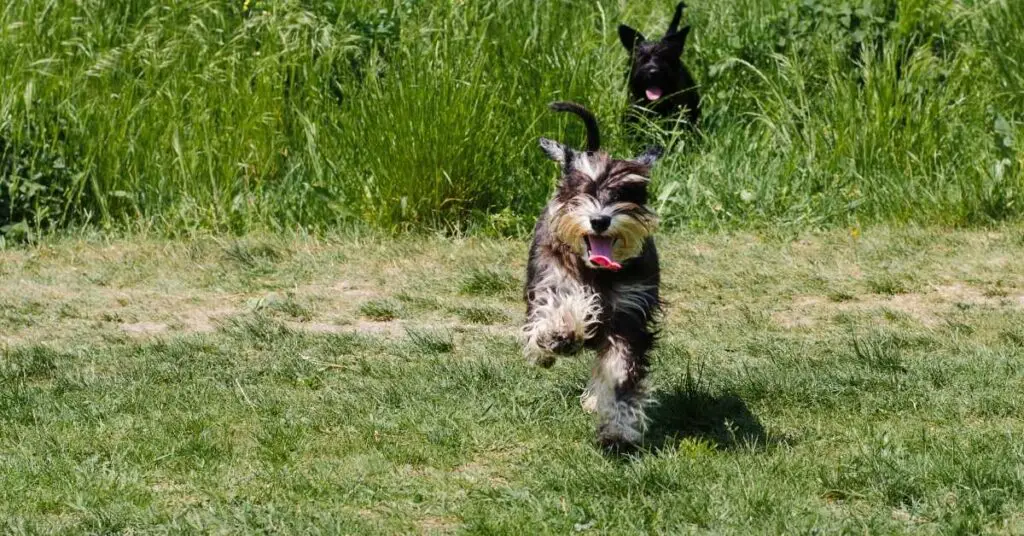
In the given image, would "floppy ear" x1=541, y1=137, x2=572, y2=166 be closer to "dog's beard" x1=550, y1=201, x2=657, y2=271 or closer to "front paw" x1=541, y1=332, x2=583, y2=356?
"dog's beard" x1=550, y1=201, x2=657, y2=271

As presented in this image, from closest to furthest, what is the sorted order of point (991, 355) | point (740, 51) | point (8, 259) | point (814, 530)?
point (814, 530) < point (991, 355) < point (8, 259) < point (740, 51)

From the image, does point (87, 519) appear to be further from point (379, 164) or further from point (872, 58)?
point (872, 58)

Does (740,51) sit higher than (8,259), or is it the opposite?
(740,51)

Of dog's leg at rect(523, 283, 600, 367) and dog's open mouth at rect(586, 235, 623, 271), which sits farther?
dog's leg at rect(523, 283, 600, 367)

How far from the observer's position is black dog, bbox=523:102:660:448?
5.41m

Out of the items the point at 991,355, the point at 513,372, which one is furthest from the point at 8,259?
the point at 991,355

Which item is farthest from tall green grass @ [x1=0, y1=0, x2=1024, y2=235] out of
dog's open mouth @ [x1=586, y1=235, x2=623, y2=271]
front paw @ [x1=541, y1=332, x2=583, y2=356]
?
dog's open mouth @ [x1=586, y1=235, x2=623, y2=271]

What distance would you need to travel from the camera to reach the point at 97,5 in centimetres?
1224

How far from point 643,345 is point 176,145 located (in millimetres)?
6075

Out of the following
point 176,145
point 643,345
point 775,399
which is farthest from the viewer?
point 176,145

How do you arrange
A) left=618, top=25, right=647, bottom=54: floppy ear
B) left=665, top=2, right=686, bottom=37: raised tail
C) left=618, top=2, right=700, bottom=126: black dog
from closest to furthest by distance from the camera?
left=618, top=2, right=700, bottom=126: black dog, left=618, top=25, right=647, bottom=54: floppy ear, left=665, top=2, right=686, bottom=37: raised tail

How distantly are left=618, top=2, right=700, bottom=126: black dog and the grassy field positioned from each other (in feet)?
6.09

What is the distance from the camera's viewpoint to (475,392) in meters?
6.50

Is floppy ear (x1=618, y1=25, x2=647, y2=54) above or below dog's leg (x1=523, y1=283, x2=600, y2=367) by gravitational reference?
below
